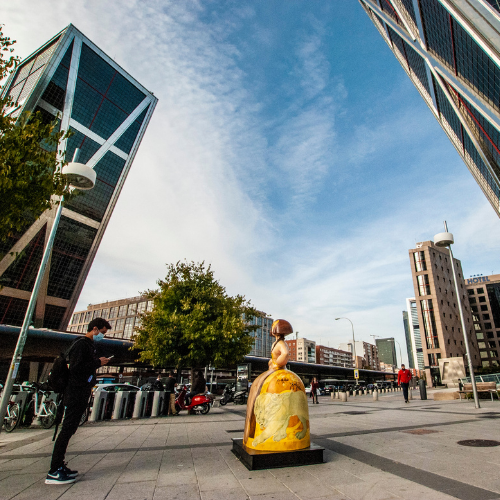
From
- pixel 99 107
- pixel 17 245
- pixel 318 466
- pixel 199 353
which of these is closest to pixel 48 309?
pixel 17 245

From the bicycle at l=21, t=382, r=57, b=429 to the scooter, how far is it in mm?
5014

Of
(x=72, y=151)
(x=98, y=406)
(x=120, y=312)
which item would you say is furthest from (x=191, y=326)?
(x=120, y=312)

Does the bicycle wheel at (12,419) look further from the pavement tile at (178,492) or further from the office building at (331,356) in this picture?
the office building at (331,356)

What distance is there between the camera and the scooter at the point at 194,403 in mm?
13758

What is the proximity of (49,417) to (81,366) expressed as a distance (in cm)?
793

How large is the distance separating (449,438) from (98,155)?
6923cm

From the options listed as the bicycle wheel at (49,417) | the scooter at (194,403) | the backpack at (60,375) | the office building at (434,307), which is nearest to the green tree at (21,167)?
the backpack at (60,375)

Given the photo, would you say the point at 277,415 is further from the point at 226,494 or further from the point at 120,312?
the point at 120,312

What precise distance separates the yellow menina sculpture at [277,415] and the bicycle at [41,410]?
8321 millimetres

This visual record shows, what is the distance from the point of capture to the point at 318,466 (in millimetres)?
4410

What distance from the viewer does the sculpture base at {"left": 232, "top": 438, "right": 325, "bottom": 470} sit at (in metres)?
4.29

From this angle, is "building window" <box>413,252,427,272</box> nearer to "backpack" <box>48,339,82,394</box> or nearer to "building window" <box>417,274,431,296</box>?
"building window" <box>417,274,431,296</box>

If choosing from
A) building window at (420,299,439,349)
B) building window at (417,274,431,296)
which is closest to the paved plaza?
building window at (420,299,439,349)

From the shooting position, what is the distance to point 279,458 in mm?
4371
